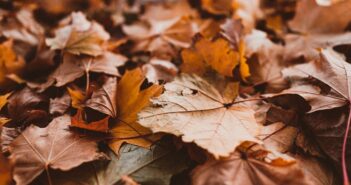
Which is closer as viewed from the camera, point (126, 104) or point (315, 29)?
point (126, 104)

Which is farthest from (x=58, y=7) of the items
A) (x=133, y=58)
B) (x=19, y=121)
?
(x=19, y=121)

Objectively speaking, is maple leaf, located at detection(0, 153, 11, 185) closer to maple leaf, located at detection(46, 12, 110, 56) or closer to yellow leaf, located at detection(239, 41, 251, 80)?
maple leaf, located at detection(46, 12, 110, 56)

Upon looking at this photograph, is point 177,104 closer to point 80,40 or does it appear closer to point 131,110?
point 131,110

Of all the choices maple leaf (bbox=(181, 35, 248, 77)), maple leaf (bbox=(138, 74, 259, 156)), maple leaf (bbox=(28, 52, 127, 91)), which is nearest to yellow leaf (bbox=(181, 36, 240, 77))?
maple leaf (bbox=(181, 35, 248, 77))

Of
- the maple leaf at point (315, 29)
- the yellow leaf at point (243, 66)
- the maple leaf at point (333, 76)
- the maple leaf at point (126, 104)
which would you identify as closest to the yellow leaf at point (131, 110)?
the maple leaf at point (126, 104)

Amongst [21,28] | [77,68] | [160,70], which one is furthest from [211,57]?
[21,28]

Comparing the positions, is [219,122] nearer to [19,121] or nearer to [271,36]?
[19,121]
